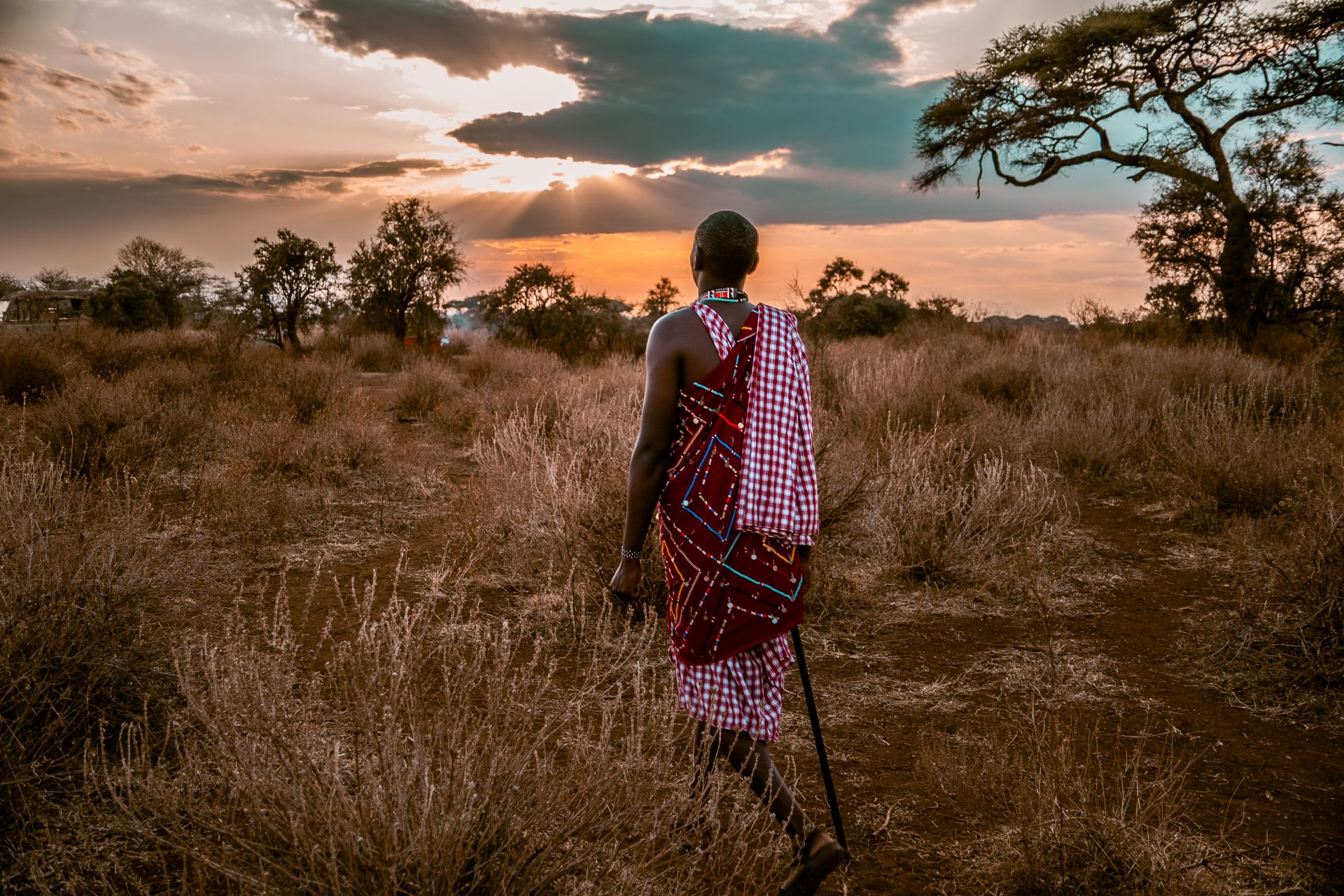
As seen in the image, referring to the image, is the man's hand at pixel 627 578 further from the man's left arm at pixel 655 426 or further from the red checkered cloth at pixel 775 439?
the red checkered cloth at pixel 775 439

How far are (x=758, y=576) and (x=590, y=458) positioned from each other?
3651mm

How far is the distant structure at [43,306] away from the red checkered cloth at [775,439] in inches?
1038

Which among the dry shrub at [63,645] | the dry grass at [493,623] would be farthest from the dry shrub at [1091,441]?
the dry shrub at [63,645]

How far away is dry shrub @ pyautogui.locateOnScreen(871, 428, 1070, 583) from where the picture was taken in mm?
6059

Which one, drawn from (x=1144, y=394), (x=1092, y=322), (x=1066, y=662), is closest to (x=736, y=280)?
(x=1066, y=662)

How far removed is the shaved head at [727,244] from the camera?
95.4 inches

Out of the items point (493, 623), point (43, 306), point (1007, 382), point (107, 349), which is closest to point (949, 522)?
point (493, 623)

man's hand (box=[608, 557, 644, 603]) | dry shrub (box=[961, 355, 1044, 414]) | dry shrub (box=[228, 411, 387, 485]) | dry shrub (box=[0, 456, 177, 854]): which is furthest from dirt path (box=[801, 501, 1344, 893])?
dry shrub (box=[961, 355, 1044, 414])

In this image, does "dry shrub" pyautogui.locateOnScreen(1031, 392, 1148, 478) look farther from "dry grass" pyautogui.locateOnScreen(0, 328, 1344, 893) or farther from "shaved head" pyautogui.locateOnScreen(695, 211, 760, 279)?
"shaved head" pyautogui.locateOnScreen(695, 211, 760, 279)

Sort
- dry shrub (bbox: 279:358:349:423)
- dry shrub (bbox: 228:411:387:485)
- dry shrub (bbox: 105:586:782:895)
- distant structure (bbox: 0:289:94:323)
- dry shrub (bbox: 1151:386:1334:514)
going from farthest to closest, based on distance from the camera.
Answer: distant structure (bbox: 0:289:94:323)
dry shrub (bbox: 279:358:349:423)
dry shrub (bbox: 228:411:387:485)
dry shrub (bbox: 1151:386:1334:514)
dry shrub (bbox: 105:586:782:895)

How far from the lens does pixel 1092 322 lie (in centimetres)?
1898

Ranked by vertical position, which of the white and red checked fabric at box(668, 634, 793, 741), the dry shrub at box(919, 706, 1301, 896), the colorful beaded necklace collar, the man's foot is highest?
the colorful beaded necklace collar

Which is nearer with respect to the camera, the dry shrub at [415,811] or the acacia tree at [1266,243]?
the dry shrub at [415,811]

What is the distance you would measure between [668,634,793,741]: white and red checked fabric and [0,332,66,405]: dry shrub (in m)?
11.1
